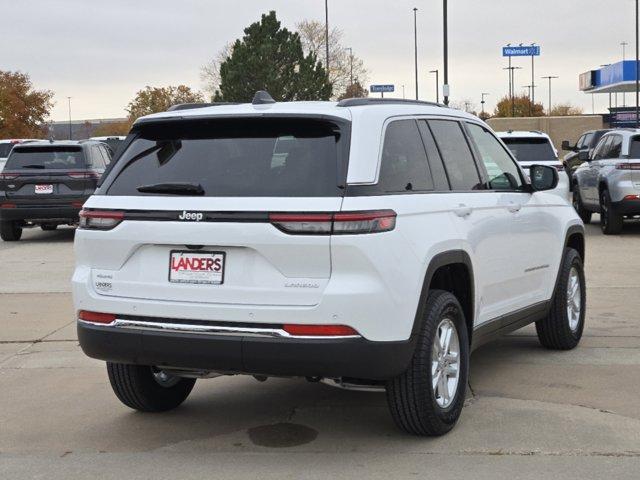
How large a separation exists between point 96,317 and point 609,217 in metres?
13.7

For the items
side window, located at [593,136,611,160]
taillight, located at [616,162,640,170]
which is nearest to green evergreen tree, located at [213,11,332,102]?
side window, located at [593,136,611,160]

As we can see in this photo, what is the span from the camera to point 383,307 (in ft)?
16.2

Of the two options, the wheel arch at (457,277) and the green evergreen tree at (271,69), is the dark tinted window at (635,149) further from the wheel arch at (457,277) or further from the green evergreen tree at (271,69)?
the green evergreen tree at (271,69)

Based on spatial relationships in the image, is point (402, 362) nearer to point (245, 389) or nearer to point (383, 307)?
point (383, 307)

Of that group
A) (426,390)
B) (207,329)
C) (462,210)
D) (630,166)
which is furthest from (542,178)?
(630,166)

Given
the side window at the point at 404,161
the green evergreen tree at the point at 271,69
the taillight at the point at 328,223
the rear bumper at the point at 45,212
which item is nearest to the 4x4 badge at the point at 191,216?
the taillight at the point at 328,223

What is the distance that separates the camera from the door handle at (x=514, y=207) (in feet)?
21.8

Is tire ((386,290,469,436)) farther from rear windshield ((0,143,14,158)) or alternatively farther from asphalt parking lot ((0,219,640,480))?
rear windshield ((0,143,14,158))

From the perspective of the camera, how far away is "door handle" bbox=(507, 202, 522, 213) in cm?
665

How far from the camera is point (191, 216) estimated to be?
5.11 meters

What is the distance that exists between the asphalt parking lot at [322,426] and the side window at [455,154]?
4.34 feet

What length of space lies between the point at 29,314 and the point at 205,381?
3709mm

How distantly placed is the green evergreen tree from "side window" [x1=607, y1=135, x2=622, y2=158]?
38.1m

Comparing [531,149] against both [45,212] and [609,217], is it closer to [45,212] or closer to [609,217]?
[609,217]
